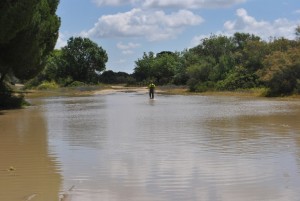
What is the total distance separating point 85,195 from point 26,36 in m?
24.2

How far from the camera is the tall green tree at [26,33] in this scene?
2625 centimetres

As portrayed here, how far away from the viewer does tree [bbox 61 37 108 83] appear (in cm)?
9988

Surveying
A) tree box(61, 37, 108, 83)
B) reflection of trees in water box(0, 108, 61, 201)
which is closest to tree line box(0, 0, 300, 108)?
tree box(61, 37, 108, 83)

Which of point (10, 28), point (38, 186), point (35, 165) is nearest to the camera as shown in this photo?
point (38, 186)

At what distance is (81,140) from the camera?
15.0 meters

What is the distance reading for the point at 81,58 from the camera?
331 ft

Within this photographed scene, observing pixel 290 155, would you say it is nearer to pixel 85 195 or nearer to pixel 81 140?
pixel 85 195

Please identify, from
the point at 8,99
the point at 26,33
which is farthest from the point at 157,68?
the point at 26,33

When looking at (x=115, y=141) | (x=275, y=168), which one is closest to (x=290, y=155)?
(x=275, y=168)

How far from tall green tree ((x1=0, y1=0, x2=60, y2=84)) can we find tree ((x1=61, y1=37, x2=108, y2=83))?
62766 mm

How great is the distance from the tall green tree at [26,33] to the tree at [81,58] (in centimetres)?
6277

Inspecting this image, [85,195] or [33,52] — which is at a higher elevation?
[33,52]

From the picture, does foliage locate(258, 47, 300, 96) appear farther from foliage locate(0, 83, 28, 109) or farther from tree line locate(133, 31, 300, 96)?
foliage locate(0, 83, 28, 109)

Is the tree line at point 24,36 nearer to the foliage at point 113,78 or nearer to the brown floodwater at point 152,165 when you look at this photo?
the brown floodwater at point 152,165
